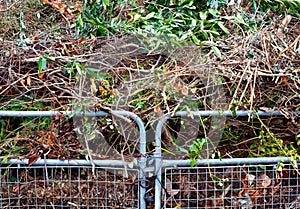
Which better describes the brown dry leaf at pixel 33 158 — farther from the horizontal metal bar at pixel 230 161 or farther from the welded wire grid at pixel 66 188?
the horizontal metal bar at pixel 230 161

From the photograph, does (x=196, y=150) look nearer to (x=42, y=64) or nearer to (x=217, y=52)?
(x=217, y=52)

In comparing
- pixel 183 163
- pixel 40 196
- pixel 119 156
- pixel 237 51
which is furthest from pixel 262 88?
pixel 40 196

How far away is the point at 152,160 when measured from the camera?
1888mm

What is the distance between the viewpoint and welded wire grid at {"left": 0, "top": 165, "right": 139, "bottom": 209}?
205cm

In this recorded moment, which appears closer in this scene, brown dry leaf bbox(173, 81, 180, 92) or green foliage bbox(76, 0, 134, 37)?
brown dry leaf bbox(173, 81, 180, 92)

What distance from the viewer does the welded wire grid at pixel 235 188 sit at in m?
2.07

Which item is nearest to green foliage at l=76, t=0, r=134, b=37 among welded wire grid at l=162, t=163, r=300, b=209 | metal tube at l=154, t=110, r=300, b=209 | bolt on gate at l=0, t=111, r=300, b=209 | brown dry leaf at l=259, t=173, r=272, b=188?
metal tube at l=154, t=110, r=300, b=209

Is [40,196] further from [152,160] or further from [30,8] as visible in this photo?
[30,8]

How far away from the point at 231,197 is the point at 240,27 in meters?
1.08

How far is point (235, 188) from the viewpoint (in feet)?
7.09

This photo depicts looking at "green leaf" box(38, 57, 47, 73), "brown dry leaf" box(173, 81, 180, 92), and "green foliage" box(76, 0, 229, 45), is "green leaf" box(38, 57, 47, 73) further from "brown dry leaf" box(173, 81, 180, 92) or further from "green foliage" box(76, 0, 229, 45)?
"brown dry leaf" box(173, 81, 180, 92)

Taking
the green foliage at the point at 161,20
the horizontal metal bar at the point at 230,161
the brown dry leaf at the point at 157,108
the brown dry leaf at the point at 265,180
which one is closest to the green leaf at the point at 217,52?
the green foliage at the point at 161,20

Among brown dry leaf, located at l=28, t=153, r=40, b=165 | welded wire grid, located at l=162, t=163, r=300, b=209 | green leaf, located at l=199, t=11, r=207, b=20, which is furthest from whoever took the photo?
green leaf, located at l=199, t=11, r=207, b=20

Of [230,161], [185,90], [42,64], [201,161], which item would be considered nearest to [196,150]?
[201,161]
